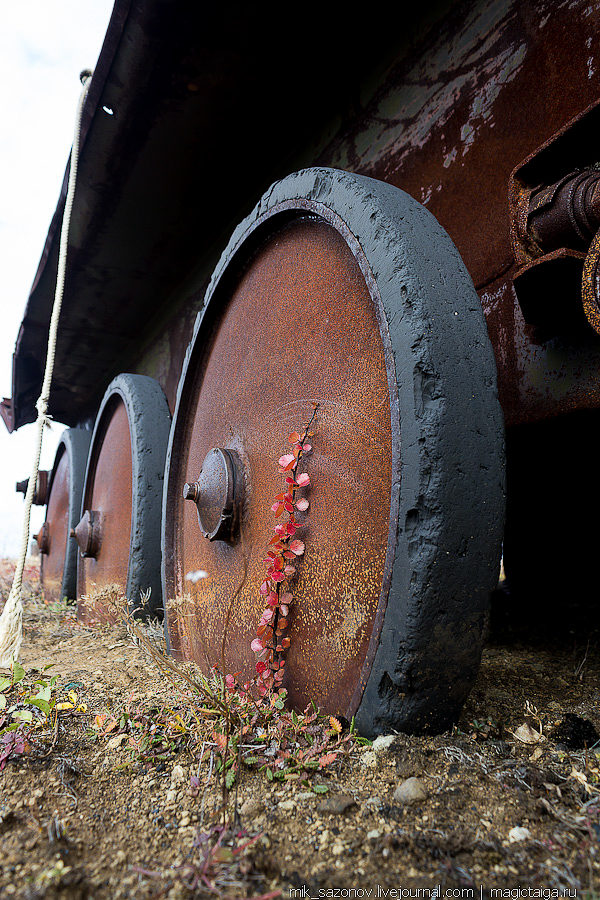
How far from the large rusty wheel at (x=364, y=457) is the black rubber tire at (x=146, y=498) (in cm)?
74

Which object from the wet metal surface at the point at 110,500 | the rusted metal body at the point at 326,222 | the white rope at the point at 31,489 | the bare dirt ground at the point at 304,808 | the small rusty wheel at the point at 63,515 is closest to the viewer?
the bare dirt ground at the point at 304,808

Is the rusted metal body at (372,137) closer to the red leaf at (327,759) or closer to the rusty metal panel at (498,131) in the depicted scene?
the rusty metal panel at (498,131)

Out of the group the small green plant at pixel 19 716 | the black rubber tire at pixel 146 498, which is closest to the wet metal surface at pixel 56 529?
the black rubber tire at pixel 146 498

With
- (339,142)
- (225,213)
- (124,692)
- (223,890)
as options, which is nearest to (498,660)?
(124,692)

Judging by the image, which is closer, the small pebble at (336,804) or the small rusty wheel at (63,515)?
the small pebble at (336,804)

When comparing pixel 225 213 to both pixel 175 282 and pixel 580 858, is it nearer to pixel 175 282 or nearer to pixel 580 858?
pixel 175 282

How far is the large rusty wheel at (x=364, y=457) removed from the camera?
1.01 metres

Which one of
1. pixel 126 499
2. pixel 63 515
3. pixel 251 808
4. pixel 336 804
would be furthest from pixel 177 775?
pixel 63 515

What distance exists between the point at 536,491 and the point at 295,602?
6.17 ft

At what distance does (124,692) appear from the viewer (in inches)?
64.7

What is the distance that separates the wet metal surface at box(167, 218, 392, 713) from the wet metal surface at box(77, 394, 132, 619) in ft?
3.05

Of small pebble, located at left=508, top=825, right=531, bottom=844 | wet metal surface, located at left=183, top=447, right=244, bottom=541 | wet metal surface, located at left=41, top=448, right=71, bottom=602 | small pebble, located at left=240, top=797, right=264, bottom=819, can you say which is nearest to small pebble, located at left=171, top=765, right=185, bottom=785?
small pebble, located at left=240, top=797, right=264, bottom=819

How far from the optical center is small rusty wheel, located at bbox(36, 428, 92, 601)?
4094 millimetres

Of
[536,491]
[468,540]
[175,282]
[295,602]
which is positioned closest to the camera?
[468,540]
